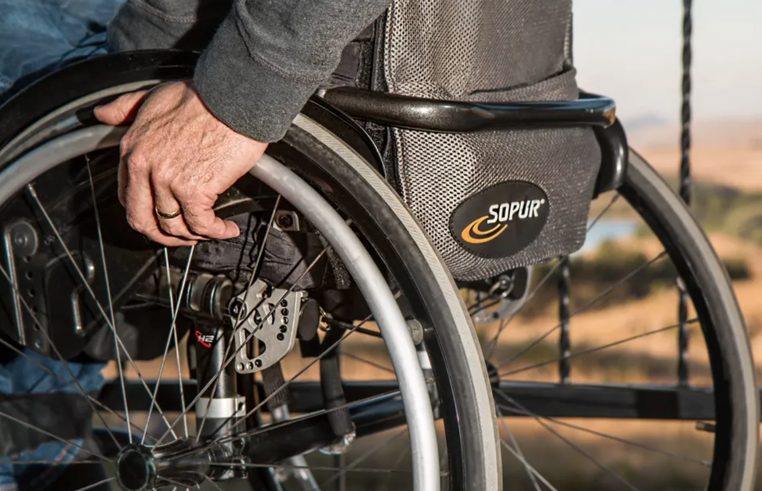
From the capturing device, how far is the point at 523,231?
0.99 metres

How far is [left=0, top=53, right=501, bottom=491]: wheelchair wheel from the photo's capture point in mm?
834

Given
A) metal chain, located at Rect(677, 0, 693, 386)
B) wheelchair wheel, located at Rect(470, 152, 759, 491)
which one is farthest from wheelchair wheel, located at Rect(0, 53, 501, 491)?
metal chain, located at Rect(677, 0, 693, 386)

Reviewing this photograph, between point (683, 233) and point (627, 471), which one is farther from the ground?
point (683, 233)

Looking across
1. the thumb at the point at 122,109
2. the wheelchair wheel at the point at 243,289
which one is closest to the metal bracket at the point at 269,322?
the wheelchair wheel at the point at 243,289

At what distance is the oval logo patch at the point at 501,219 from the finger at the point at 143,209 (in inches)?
Answer: 11.5

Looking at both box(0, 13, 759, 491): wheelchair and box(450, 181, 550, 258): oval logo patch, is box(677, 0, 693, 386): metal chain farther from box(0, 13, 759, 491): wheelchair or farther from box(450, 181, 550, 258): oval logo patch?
box(450, 181, 550, 258): oval logo patch

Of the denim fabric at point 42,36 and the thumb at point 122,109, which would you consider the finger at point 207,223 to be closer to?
the thumb at point 122,109

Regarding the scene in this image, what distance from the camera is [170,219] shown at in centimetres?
90

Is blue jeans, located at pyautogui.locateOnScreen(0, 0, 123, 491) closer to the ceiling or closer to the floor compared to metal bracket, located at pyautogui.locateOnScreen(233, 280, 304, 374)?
closer to the ceiling

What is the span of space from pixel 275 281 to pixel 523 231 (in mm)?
280

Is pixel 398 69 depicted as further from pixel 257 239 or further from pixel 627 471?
pixel 627 471

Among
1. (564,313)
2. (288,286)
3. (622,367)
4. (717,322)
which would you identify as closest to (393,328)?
(288,286)

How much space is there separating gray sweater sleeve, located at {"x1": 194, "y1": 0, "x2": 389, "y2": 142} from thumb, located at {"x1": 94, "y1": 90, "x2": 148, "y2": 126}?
0.11 meters

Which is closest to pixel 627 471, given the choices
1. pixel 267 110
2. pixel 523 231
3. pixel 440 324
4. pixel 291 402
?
pixel 291 402
